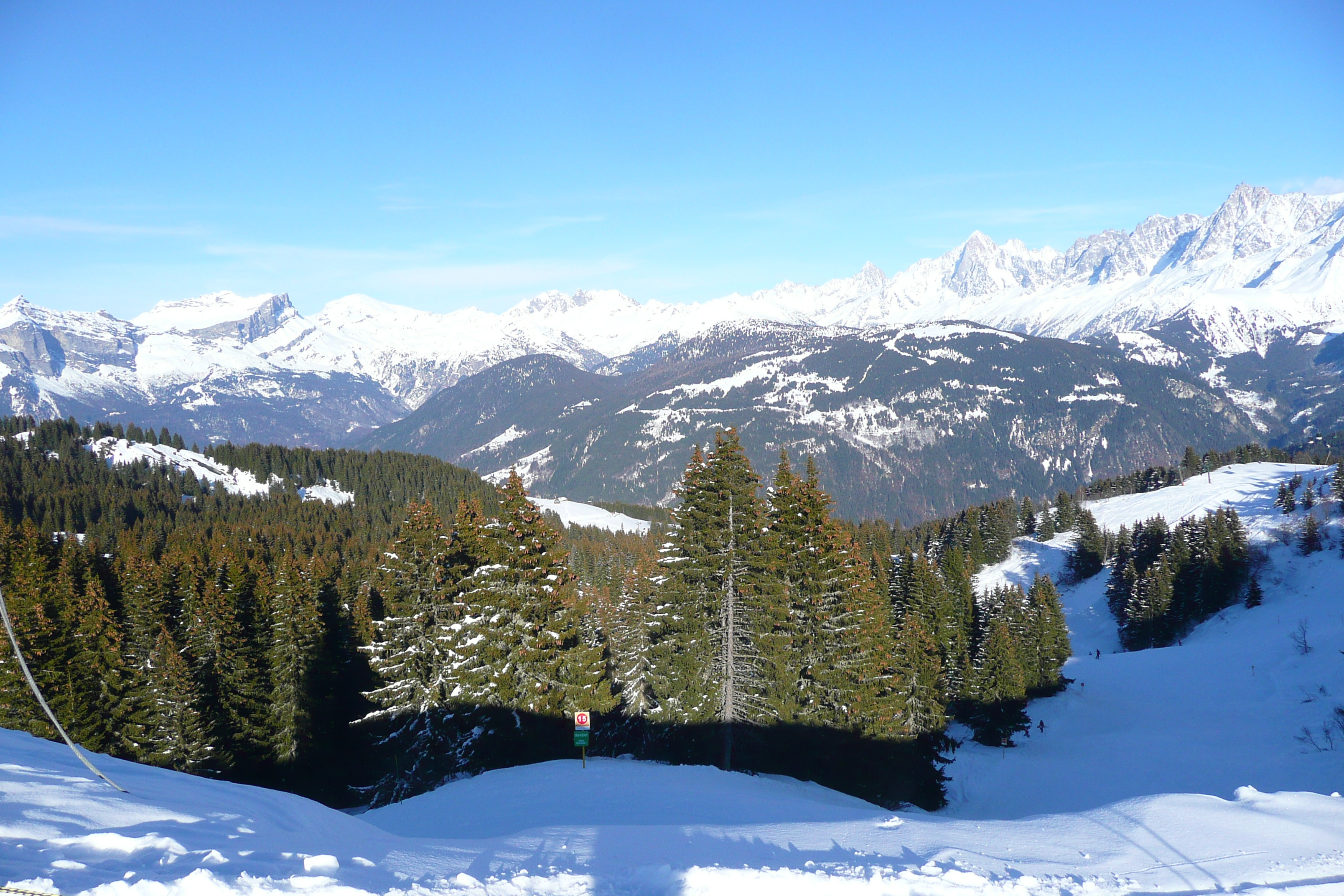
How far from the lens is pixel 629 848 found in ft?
39.8

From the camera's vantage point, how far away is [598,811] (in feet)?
55.5

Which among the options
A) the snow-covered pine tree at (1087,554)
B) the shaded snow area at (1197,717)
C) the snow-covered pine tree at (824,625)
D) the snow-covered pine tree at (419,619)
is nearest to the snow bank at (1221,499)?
the snow-covered pine tree at (1087,554)

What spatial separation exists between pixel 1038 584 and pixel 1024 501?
295 ft

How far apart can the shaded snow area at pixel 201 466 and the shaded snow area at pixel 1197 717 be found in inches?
4575

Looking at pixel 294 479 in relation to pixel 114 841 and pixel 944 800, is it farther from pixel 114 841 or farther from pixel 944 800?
pixel 114 841

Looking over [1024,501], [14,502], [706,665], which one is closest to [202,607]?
[706,665]

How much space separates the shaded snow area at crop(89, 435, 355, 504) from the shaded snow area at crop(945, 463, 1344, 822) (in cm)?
11619

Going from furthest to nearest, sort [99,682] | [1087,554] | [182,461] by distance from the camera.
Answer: [182,461], [1087,554], [99,682]

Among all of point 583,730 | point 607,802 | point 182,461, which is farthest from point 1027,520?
point 182,461

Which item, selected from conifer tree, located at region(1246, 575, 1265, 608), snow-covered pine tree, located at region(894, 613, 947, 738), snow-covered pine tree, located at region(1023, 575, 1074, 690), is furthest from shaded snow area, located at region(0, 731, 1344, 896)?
conifer tree, located at region(1246, 575, 1265, 608)

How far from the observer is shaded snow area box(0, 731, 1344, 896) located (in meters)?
8.97

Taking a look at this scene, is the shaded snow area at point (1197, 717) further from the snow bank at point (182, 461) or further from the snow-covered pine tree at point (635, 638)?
the snow bank at point (182, 461)

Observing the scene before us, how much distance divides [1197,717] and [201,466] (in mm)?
154875

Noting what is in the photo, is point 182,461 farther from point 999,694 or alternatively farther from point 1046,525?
point 1046,525
